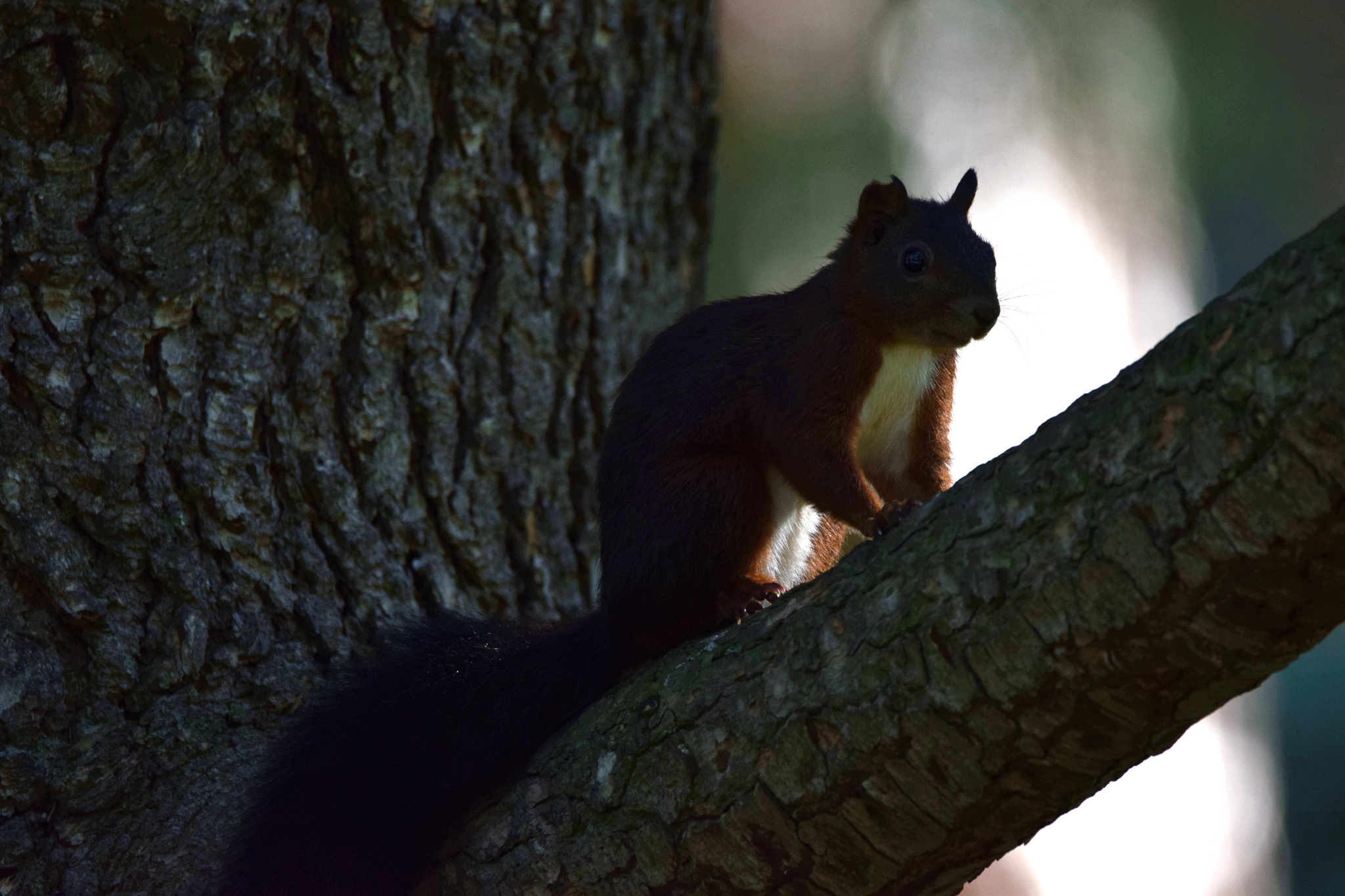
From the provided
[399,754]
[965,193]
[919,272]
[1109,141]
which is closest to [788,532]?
[919,272]

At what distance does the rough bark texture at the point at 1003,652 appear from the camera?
124 centimetres

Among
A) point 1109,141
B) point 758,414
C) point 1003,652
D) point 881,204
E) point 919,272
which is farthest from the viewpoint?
point 1109,141

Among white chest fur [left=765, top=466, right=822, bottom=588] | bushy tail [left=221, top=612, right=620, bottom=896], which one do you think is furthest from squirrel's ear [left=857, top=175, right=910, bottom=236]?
bushy tail [left=221, top=612, right=620, bottom=896]

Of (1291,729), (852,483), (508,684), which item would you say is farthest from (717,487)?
(1291,729)

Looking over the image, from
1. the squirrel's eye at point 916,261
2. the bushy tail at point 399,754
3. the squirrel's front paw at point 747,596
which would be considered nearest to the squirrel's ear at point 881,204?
the squirrel's eye at point 916,261

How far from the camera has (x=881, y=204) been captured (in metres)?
2.68

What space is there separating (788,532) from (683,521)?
0.48 meters

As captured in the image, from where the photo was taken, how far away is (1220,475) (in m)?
1.26

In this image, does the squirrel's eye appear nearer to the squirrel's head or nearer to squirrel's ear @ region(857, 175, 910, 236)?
the squirrel's head

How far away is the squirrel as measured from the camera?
1973mm

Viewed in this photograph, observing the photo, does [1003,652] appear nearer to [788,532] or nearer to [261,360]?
[788,532]

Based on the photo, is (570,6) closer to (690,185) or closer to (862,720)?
(690,185)

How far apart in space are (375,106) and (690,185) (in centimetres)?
106

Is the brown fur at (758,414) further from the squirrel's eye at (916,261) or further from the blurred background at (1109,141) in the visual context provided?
the blurred background at (1109,141)
